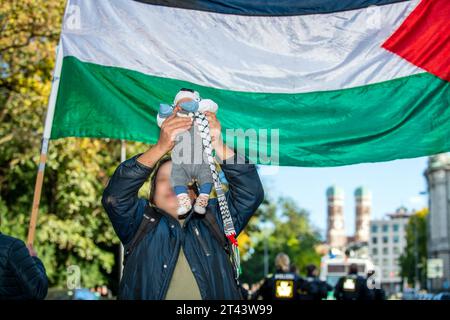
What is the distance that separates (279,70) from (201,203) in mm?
2330

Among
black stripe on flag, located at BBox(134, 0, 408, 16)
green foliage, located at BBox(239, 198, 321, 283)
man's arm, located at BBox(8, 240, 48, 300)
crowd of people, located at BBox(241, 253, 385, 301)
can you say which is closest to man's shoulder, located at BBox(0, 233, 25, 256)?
man's arm, located at BBox(8, 240, 48, 300)

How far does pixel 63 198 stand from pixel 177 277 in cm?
2106

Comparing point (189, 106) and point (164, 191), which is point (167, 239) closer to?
point (164, 191)

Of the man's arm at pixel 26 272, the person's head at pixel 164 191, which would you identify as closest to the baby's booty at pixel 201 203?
the person's head at pixel 164 191

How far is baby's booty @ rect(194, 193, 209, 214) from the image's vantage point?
4520mm

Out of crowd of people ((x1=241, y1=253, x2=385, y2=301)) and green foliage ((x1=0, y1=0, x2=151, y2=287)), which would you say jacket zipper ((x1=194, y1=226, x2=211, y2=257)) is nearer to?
crowd of people ((x1=241, y1=253, x2=385, y2=301))

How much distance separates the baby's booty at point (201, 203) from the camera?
4.52 meters

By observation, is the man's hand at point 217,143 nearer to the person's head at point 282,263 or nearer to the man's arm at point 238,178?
the man's arm at point 238,178

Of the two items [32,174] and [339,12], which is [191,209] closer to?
[339,12]

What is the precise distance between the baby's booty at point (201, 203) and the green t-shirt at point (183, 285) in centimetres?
36

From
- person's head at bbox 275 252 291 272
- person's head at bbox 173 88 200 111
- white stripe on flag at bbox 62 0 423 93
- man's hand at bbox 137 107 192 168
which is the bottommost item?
person's head at bbox 275 252 291 272

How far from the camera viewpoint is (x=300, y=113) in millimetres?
6594

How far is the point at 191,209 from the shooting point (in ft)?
14.9
